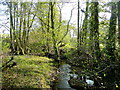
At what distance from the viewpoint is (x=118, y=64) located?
4.92 feet

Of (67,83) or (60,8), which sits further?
(60,8)

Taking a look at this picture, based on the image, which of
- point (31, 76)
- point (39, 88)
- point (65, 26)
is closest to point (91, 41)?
point (39, 88)

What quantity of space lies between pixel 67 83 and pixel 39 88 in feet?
3.95

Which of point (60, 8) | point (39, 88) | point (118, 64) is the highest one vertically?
point (60, 8)

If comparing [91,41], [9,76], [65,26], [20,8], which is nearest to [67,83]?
[9,76]

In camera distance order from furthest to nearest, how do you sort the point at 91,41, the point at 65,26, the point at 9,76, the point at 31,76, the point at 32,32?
the point at 32,32 → the point at 65,26 → the point at 31,76 → the point at 9,76 → the point at 91,41

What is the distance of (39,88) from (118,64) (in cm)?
194

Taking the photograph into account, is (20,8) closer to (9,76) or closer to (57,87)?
(9,76)

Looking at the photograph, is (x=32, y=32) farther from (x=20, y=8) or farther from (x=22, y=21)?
(x=20, y=8)

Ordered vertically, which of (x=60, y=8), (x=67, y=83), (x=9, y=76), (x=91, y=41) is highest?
(x=60, y=8)

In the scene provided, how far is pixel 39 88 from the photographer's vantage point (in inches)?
102

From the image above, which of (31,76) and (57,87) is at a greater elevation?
(31,76)

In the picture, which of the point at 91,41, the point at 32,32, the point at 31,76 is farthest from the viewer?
the point at 32,32

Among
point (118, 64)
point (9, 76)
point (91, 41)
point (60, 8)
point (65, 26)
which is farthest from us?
point (60, 8)
